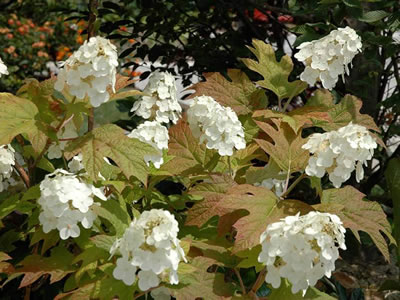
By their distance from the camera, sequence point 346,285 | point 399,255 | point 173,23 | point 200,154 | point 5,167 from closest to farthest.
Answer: point 5,167 < point 200,154 < point 399,255 < point 346,285 < point 173,23

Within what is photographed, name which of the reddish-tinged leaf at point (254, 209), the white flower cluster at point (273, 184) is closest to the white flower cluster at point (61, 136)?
the reddish-tinged leaf at point (254, 209)

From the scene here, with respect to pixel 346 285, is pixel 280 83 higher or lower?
higher

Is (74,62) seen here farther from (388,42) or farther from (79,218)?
(388,42)

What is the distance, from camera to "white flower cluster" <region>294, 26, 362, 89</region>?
5.56ft

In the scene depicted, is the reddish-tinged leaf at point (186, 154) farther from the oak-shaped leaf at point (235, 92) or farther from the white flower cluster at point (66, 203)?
the white flower cluster at point (66, 203)

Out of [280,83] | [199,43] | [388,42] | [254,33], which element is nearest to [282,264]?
[280,83]

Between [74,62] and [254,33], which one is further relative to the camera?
[254,33]

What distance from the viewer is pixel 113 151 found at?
153cm

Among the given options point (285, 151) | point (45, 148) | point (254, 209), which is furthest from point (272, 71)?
point (45, 148)

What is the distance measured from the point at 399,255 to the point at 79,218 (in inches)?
54.3

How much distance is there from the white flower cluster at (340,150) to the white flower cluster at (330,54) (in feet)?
0.79

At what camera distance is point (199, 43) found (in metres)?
2.82

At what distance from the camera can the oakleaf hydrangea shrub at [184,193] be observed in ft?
4.33

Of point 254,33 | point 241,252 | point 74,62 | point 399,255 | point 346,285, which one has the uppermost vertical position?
point 74,62
